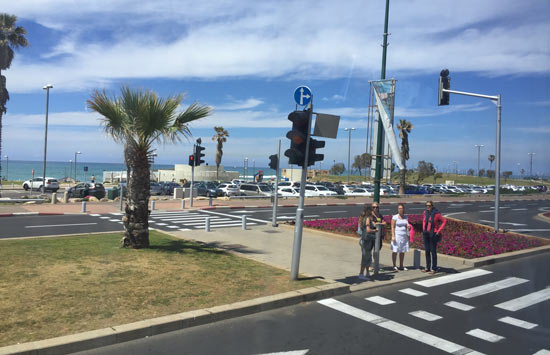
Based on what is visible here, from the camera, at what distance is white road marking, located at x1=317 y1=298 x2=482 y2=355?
213 inches

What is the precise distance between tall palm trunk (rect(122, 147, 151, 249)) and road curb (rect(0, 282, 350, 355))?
4.69 meters

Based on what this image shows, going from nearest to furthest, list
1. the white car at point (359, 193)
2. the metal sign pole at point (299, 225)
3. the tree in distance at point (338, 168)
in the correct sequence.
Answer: the metal sign pole at point (299, 225)
the white car at point (359, 193)
the tree in distance at point (338, 168)

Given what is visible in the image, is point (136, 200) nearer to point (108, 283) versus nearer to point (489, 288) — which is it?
point (108, 283)

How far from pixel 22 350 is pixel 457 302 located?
668cm

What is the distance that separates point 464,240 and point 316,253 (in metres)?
4.93

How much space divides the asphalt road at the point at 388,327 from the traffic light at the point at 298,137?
265 cm

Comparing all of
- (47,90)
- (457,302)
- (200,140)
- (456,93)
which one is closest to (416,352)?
(457,302)

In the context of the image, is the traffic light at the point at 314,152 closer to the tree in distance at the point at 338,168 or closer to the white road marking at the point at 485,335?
the white road marking at the point at 485,335

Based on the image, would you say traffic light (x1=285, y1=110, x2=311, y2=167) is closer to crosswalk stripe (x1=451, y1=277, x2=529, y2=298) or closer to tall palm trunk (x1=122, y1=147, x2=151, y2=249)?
crosswalk stripe (x1=451, y1=277, x2=529, y2=298)

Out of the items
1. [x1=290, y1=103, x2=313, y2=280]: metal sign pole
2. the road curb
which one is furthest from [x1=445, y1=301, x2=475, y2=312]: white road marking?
[x1=290, y1=103, x2=313, y2=280]: metal sign pole

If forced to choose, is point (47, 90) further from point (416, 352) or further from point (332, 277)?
point (416, 352)

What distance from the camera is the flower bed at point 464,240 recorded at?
11.8 m

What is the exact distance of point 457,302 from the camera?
7.51 metres

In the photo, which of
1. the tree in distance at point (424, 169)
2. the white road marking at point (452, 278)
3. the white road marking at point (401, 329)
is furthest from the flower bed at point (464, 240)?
the tree in distance at point (424, 169)
